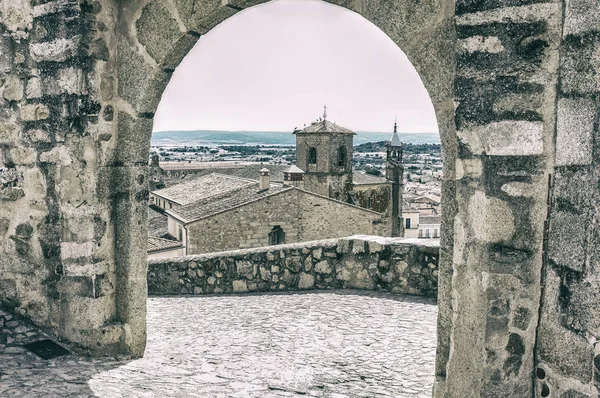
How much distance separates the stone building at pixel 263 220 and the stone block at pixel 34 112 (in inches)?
713

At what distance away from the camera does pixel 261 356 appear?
430 centimetres

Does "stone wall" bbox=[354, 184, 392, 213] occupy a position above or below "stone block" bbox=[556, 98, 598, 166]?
below

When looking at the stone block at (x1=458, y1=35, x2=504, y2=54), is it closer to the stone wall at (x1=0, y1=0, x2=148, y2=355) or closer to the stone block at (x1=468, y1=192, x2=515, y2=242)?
the stone block at (x1=468, y1=192, x2=515, y2=242)

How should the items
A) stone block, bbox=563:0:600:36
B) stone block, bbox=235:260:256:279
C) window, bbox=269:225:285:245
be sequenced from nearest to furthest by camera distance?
1. stone block, bbox=563:0:600:36
2. stone block, bbox=235:260:256:279
3. window, bbox=269:225:285:245

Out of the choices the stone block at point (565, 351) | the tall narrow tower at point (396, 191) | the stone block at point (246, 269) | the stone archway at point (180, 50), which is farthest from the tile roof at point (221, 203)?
the stone block at point (565, 351)

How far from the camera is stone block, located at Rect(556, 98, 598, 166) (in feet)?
7.86

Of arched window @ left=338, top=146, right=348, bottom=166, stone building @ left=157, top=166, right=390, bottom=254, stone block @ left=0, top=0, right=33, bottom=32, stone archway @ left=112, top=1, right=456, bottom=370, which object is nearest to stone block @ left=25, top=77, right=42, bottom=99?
stone block @ left=0, top=0, right=33, bottom=32

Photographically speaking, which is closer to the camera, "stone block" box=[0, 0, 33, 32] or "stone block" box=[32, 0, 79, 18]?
"stone block" box=[32, 0, 79, 18]

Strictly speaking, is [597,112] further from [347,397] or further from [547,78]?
[347,397]

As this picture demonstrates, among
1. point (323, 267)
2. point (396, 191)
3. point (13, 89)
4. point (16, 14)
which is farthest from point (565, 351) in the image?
point (396, 191)

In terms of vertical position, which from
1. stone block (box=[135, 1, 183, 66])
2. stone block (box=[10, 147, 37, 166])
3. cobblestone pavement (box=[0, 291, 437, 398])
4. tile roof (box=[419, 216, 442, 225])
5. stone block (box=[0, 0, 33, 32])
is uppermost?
stone block (box=[0, 0, 33, 32])

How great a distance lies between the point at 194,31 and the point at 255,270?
10.8ft

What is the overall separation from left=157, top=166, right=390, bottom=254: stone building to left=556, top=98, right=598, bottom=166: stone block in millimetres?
20289

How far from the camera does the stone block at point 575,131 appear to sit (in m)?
2.39
